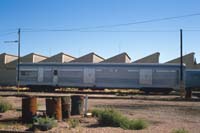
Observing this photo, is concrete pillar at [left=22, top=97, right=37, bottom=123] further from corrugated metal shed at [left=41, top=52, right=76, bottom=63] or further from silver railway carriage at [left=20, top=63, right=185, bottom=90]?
corrugated metal shed at [left=41, top=52, right=76, bottom=63]

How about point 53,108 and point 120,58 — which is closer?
point 53,108

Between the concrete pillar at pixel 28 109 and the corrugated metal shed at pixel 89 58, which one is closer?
the concrete pillar at pixel 28 109

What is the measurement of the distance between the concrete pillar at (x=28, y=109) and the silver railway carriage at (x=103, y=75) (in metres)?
27.1

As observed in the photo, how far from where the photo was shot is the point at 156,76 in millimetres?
41875

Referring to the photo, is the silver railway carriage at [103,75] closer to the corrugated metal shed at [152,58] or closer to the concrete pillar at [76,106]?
the corrugated metal shed at [152,58]

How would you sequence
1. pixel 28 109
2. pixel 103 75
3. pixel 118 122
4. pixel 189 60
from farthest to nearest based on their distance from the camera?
pixel 189 60 → pixel 103 75 → pixel 28 109 → pixel 118 122

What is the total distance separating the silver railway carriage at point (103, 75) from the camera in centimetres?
4176

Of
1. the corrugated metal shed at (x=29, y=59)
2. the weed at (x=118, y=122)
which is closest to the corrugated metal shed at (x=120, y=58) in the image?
the corrugated metal shed at (x=29, y=59)

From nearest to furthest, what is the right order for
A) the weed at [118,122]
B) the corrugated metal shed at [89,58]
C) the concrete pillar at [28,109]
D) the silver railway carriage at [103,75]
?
the weed at [118,122] → the concrete pillar at [28,109] → the silver railway carriage at [103,75] → the corrugated metal shed at [89,58]

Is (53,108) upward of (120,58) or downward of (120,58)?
downward

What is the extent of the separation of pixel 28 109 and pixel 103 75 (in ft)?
91.4

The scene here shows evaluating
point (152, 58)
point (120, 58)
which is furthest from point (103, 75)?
point (152, 58)

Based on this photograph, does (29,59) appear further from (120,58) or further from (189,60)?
(189,60)

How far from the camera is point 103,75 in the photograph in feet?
142
